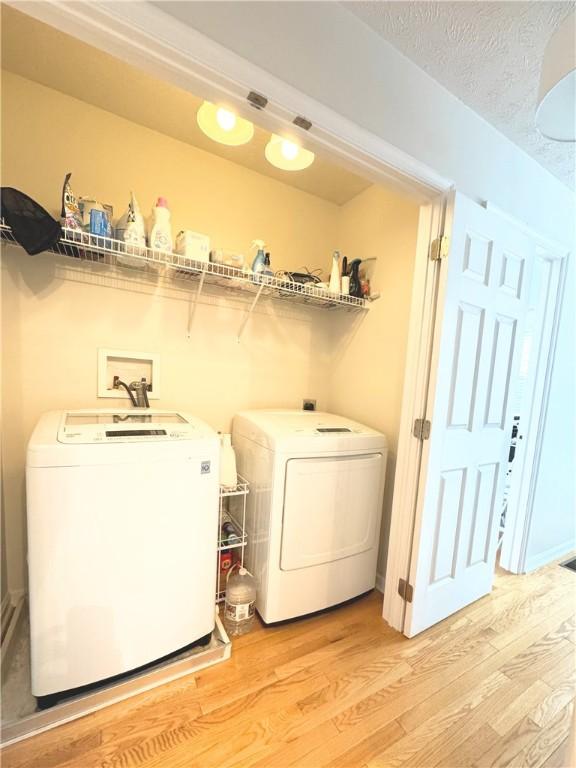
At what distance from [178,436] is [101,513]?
0.34 m

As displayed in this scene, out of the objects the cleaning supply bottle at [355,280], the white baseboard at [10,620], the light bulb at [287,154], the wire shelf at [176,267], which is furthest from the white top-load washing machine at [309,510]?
the light bulb at [287,154]

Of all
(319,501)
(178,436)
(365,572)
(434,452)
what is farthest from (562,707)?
(178,436)

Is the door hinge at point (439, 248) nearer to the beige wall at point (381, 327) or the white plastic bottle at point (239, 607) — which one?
the beige wall at point (381, 327)

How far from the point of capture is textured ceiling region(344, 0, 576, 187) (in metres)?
0.99

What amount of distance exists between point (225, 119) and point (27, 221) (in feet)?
2.90

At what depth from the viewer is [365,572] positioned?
5.54 ft

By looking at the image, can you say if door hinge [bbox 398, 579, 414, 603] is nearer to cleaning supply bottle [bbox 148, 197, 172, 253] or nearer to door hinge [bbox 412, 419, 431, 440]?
door hinge [bbox 412, 419, 431, 440]

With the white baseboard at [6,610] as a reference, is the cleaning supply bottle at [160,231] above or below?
above

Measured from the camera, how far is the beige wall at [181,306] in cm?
143

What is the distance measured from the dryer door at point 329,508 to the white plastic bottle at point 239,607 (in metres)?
0.25

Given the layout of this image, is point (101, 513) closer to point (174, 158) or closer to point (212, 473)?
point (212, 473)

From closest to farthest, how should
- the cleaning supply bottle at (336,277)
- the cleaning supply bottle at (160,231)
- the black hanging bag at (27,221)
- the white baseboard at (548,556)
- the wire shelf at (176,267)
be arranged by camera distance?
the black hanging bag at (27,221)
the wire shelf at (176,267)
the cleaning supply bottle at (160,231)
the cleaning supply bottle at (336,277)
the white baseboard at (548,556)

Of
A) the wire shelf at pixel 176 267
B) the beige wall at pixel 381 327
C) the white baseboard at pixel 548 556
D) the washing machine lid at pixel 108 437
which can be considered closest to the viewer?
the washing machine lid at pixel 108 437

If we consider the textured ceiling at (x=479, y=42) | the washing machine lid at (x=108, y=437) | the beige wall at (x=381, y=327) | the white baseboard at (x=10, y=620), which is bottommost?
the white baseboard at (x=10, y=620)
